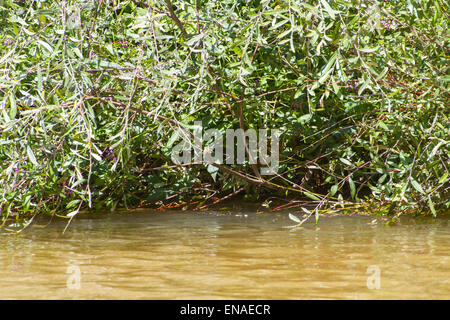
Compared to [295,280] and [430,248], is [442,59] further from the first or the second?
[295,280]

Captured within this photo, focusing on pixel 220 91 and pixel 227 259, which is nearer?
pixel 227 259

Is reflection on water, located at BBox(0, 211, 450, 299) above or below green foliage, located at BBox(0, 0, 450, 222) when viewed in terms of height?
below

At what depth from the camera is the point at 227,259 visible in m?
4.00

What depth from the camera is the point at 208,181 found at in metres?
6.52

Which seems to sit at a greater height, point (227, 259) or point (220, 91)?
point (220, 91)

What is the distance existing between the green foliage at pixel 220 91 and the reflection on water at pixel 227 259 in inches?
13.0

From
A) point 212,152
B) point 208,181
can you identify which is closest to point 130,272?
point 212,152

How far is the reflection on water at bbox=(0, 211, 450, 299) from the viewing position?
10.7ft

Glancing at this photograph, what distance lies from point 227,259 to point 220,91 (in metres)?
1.60

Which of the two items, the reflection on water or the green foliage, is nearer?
the reflection on water

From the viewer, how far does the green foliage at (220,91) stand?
420 centimetres

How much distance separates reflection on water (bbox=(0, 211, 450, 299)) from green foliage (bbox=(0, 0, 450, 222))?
331mm

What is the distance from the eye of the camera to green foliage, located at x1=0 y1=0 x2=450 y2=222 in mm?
4199
